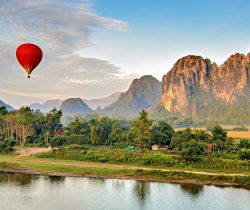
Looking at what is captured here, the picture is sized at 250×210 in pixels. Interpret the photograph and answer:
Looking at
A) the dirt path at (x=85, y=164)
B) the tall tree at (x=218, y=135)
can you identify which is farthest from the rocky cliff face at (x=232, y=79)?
the dirt path at (x=85, y=164)

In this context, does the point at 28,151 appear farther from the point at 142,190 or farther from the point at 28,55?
the point at 142,190

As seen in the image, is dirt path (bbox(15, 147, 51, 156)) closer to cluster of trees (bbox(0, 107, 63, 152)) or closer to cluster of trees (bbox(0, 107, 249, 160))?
cluster of trees (bbox(0, 107, 249, 160))

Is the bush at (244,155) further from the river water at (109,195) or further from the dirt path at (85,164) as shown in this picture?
the river water at (109,195)

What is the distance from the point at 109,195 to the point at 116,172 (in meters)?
7.71

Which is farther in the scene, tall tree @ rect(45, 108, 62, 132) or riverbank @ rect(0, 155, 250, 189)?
tall tree @ rect(45, 108, 62, 132)

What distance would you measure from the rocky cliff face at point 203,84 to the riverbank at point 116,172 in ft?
313

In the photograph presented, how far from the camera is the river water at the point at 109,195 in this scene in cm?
2431

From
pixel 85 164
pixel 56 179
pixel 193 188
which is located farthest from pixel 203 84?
pixel 193 188

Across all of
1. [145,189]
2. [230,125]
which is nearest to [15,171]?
[145,189]

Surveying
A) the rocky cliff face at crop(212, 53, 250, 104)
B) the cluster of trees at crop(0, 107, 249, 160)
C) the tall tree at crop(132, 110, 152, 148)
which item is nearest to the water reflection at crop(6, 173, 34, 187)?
the cluster of trees at crop(0, 107, 249, 160)

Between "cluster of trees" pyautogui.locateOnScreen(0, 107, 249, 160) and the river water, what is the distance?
8.96 m

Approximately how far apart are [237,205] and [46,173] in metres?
18.0

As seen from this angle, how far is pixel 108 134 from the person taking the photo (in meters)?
55.5

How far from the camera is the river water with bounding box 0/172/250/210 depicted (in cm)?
2431
